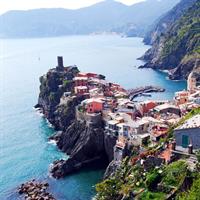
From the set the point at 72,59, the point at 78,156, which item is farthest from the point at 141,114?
the point at 72,59

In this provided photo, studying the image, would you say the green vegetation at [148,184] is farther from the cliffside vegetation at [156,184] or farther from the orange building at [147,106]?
the orange building at [147,106]

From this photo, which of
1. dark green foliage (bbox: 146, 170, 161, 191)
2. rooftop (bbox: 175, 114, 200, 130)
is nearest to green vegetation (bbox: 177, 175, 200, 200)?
dark green foliage (bbox: 146, 170, 161, 191)

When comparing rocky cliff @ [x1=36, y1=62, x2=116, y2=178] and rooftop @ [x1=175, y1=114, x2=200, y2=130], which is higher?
rooftop @ [x1=175, y1=114, x2=200, y2=130]

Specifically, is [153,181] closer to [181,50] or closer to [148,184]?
[148,184]

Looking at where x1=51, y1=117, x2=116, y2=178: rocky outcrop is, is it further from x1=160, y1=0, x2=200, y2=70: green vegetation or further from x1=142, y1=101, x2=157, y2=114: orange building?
x1=160, y1=0, x2=200, y2=70: green vegetation

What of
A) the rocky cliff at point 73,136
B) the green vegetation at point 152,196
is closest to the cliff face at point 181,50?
the rocky cliff at point 73,136

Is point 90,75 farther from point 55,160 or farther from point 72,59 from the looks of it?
point 72,59

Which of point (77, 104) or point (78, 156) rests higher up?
point (77, 104)
